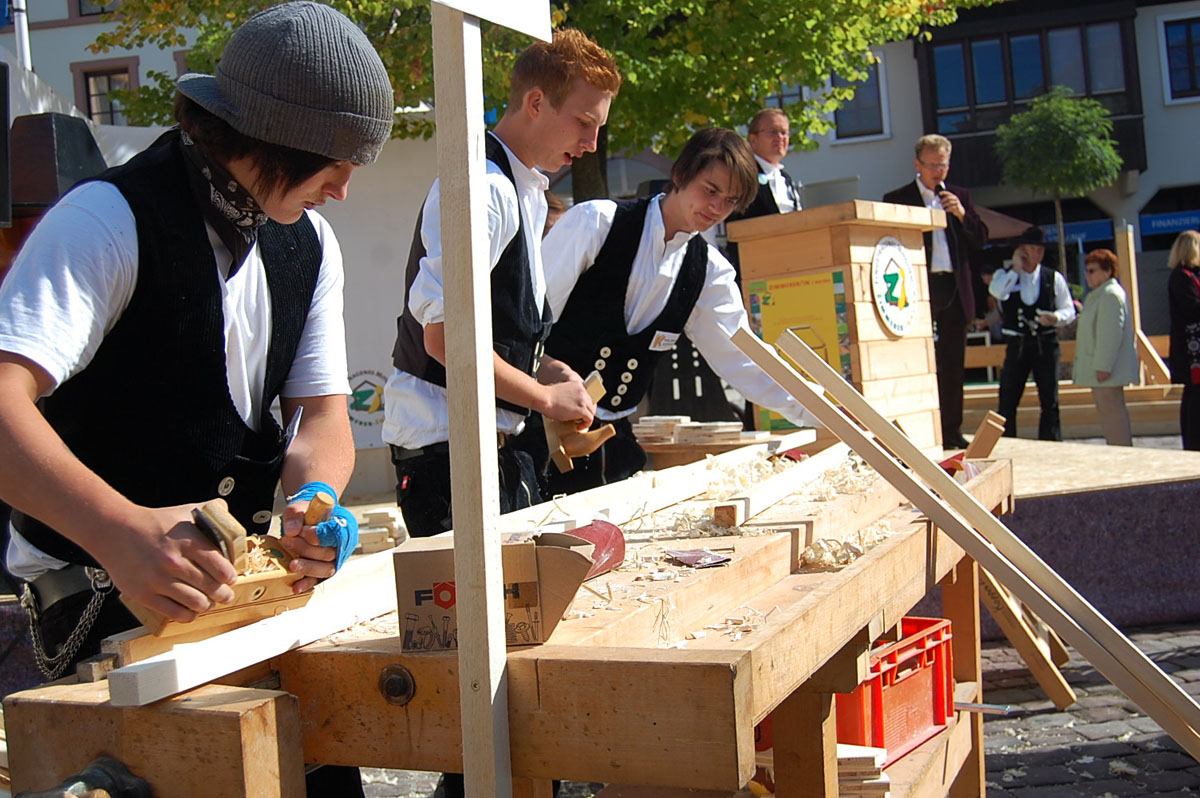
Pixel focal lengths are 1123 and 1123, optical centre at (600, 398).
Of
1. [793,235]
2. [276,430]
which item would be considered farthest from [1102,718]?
[276,430]

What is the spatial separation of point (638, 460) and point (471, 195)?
2355 mm

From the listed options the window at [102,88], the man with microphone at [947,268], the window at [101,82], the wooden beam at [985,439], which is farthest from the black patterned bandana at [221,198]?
→ the window at [102,88]

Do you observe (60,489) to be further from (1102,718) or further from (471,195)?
(1102,718)

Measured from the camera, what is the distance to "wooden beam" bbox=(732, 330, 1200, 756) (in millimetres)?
1916

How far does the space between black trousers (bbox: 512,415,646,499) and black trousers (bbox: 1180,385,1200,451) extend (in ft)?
18.9

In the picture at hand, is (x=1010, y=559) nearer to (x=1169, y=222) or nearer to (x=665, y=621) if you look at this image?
(x=665, y=621)

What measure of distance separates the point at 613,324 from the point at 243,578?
215 centimetres

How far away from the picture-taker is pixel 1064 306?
9.41m

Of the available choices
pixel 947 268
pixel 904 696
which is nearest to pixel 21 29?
pixel 947 268

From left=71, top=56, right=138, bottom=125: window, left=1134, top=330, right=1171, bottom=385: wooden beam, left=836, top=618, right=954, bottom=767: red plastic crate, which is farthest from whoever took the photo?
left=71, top=56, right=138, bottom=125: window

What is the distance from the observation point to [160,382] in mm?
1595

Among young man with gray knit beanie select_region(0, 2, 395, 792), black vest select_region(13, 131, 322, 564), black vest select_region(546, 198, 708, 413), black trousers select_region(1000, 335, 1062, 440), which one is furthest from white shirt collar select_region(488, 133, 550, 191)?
black trousers select_region(1000, 335, 1062, 440)

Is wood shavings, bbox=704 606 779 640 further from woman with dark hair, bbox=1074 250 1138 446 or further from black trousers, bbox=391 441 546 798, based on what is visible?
woman with dark hair, bbox=1074 250 1138 446

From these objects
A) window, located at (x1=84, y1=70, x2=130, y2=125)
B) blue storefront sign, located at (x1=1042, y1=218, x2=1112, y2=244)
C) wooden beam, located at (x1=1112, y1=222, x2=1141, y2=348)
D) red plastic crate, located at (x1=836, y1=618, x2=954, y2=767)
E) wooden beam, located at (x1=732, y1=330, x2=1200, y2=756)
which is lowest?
red plastic crate, located at (x1=836, y1=618, x2=954, y2=767)
